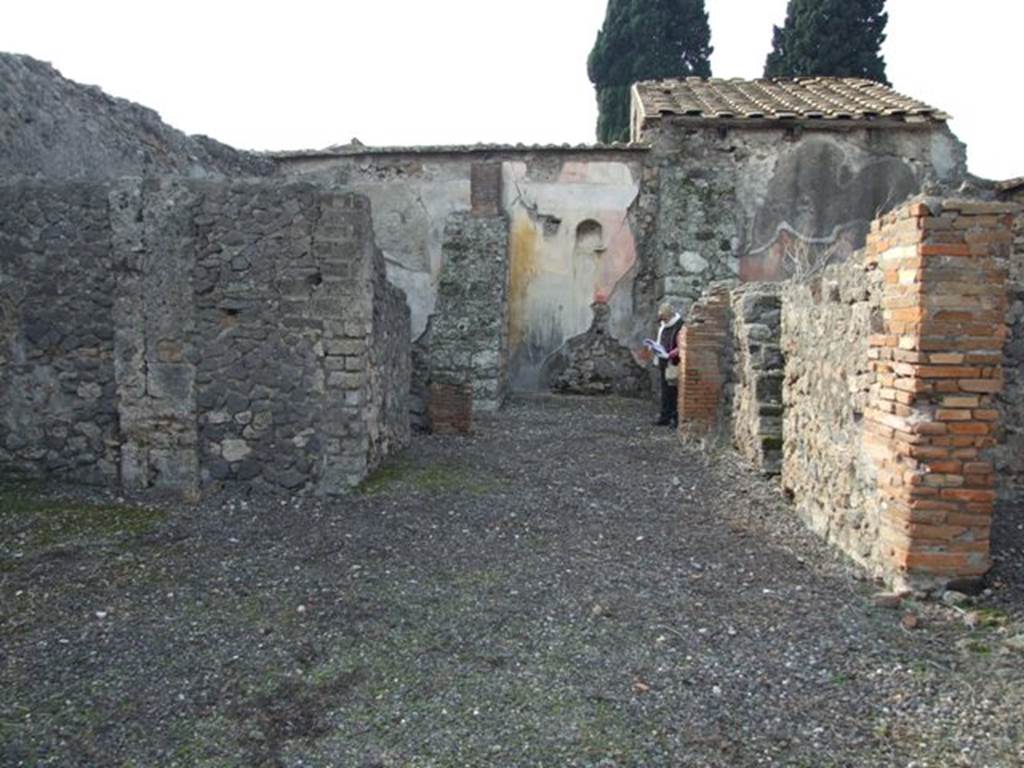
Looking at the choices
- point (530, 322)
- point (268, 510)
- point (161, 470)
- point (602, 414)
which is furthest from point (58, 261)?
point (530, 322)

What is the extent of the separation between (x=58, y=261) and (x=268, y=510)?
232 centimetres

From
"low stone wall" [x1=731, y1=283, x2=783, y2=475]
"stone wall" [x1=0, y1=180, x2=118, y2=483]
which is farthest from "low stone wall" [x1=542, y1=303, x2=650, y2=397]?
"stone wall" [x1=0, y1=180, x2=118, y2=483]

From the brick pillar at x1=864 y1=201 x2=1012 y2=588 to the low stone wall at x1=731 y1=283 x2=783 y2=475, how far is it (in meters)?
2.79

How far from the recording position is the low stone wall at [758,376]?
→ 265 inches

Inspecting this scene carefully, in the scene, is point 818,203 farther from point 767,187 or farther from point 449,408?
point 449,408

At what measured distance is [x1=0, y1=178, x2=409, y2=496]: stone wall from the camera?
5629mm

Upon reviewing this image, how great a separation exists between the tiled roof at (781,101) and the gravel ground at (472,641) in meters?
8.22

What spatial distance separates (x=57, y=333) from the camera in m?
5.73

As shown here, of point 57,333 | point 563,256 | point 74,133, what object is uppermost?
point 74,133

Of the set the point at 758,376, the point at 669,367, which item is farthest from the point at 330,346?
the point at 669,367

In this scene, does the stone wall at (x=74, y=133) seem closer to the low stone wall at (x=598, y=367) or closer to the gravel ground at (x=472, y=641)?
the gravel ground at (x=472, y=641)

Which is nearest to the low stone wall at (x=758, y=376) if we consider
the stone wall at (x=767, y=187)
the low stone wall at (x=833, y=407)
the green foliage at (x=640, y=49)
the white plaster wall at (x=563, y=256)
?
the low stone wall at (x=833, y=407)

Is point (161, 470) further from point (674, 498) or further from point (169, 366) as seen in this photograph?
point (674, 498)

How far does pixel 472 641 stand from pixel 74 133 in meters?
6.01
